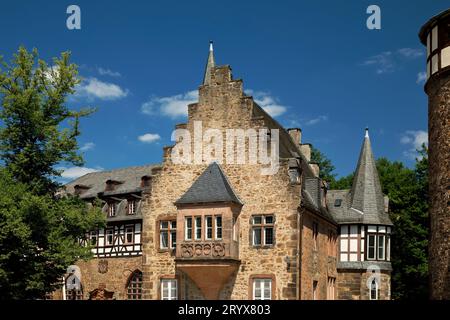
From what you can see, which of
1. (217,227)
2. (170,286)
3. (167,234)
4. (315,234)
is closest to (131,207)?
(167,234)

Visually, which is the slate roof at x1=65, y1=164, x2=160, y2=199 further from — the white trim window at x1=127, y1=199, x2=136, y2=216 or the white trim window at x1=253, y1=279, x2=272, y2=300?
the white trim window at x1=253, y1=279, x2=272, y2=300

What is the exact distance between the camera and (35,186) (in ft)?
96.7

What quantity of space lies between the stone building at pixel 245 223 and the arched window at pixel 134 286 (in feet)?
18.0

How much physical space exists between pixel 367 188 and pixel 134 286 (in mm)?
14484

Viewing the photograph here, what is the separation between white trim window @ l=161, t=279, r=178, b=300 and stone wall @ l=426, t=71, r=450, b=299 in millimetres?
11616

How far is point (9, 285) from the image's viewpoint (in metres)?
27.8

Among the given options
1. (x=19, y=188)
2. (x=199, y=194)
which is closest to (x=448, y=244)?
(x=199, y=194)

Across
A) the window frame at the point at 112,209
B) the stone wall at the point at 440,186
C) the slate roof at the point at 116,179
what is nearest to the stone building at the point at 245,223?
the stone wall at the point at 440,186

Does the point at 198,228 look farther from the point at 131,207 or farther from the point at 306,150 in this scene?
the point at 306,150

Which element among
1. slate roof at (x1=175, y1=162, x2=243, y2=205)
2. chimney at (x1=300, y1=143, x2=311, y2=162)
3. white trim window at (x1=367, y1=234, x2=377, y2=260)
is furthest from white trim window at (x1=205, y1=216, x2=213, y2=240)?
chimney at (x1=300, y1=143, x2=311, y2=162)

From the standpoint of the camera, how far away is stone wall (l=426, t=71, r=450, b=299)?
26.5 meters

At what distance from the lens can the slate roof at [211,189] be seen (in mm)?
30344
